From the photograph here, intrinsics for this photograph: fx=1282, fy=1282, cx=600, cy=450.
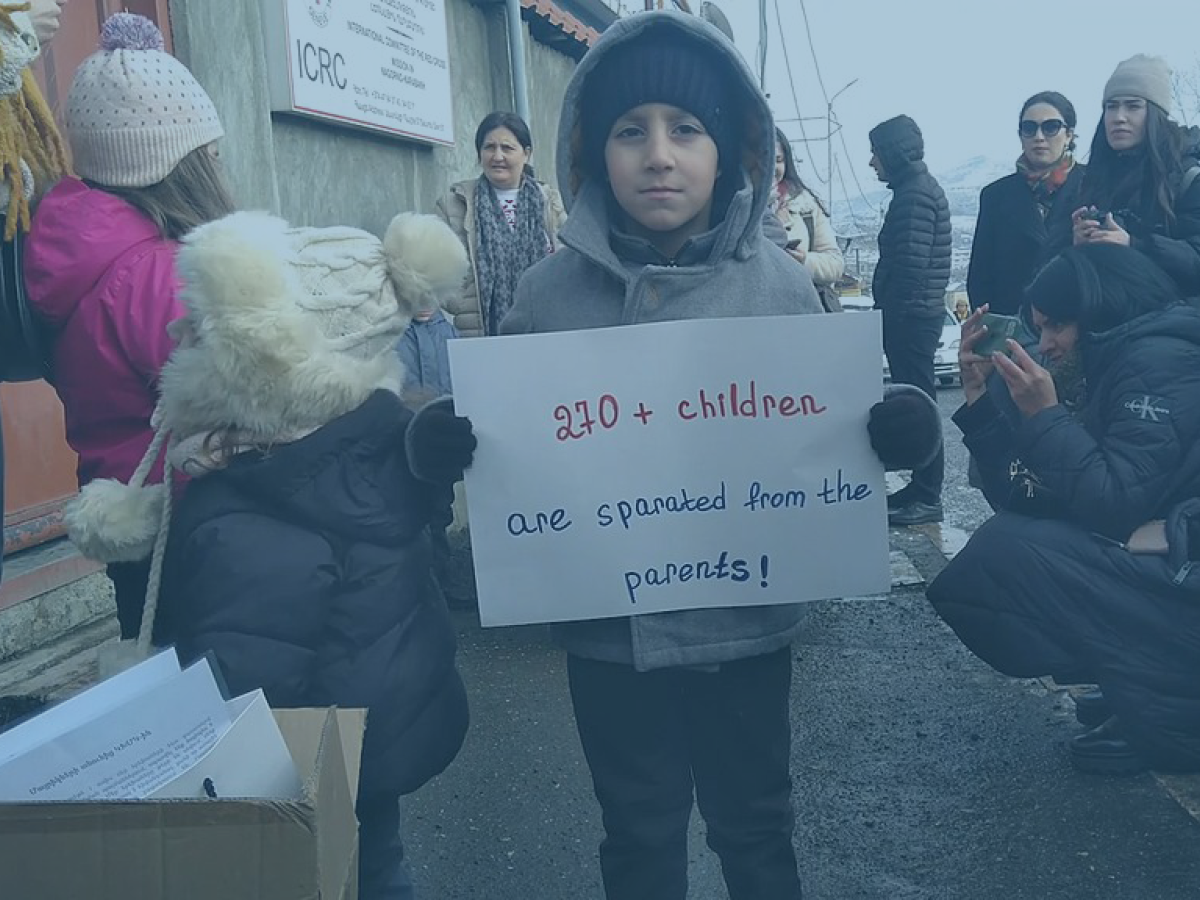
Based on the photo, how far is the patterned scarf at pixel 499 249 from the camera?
5207 mm

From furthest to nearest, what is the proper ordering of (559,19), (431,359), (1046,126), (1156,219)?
(559,19) < (1046,126) < (431,359) < (1156,219)

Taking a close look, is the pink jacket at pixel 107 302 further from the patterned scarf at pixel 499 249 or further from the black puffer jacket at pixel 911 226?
the black puffer jacket at pixel 911 226

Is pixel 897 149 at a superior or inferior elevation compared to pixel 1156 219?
superior

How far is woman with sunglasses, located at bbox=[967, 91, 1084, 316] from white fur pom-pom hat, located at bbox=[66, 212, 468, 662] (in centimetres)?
387

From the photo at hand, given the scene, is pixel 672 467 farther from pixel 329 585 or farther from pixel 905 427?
pixel 329 585

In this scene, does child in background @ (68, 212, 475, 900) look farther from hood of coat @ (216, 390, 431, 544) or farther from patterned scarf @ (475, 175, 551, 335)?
patterned scarf @ (475, 175, 551, 335)

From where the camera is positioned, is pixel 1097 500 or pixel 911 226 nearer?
pixel 1097 500

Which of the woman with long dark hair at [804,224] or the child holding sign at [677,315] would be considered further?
the woman with long dark hair at [804,224]

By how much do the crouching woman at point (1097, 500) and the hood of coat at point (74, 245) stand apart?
6.28ft

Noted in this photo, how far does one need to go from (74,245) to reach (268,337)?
0.52 m

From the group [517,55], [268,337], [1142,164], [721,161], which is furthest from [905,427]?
[517,55]

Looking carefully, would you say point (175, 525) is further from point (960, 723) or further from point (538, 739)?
point (960, 723)

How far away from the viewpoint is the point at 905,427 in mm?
2033

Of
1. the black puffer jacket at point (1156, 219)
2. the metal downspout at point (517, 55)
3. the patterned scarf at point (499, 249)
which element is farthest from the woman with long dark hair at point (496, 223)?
the metal downspout at point (517, 55)
